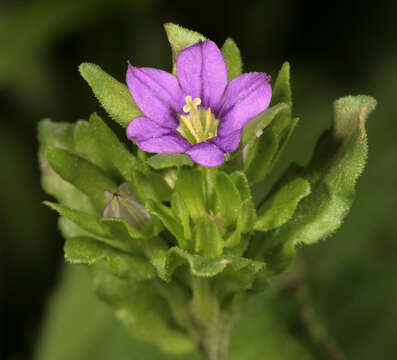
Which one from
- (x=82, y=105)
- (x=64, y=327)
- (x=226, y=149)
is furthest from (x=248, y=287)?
(x=82, y=105)

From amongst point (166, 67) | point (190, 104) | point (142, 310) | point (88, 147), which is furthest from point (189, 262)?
point (166, 67)

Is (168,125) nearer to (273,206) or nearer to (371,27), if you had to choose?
(273,206)

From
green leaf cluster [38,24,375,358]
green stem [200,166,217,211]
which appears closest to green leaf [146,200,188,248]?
green leaf cluster [38,24,375,358]

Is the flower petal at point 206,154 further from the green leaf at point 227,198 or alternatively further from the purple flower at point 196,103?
the green leaf at point 227,198

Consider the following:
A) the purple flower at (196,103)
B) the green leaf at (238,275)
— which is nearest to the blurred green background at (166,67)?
the green leaf at (238,275)

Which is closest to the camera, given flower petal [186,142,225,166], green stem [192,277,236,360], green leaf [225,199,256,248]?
flower petal [186,142,225,166]

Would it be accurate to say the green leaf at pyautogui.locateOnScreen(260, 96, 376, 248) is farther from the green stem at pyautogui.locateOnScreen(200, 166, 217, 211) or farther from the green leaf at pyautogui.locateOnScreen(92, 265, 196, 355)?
the green leaf at pyautogui.locateOnScreen(92, 265, 196, 355)
